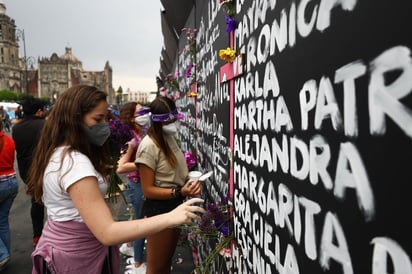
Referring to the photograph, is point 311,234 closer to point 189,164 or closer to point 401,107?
point 401,107

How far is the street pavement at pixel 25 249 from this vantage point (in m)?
3.97

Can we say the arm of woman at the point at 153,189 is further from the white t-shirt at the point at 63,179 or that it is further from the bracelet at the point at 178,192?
the white t-shirt at the point at 63,179

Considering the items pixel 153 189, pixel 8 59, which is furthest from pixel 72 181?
pixel 8 59

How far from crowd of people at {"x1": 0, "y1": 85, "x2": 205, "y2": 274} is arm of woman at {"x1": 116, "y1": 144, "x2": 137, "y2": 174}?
35.5 inches

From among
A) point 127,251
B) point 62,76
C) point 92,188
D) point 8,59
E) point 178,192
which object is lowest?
point 127,251

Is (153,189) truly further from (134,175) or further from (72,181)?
(134,175)

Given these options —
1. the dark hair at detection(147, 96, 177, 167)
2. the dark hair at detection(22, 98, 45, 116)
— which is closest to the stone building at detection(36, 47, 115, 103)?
the dark hair at detection(22, 98, 45, 116)

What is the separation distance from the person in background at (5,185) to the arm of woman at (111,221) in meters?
2.81

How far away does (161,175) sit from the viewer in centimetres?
252

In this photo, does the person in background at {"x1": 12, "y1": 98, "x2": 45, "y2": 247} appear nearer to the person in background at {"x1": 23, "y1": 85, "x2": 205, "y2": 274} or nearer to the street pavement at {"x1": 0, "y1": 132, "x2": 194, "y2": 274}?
the street pavement at {"x1": 0, "y1": 132, "x2": 194, "y2": 274}

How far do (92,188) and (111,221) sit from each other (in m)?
0.18

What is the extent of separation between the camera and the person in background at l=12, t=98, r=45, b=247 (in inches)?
161

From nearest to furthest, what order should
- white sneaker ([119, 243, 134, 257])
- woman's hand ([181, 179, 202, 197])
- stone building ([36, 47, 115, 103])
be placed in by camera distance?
woman's hand ([181, 179, 202, 197]) → white sneaker ([119, 243, 134, 257]) → stone building ([36, 47, 115, 103])

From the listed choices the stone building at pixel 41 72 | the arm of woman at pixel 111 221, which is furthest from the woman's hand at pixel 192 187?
the stone building at pixel 41 72
